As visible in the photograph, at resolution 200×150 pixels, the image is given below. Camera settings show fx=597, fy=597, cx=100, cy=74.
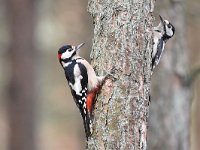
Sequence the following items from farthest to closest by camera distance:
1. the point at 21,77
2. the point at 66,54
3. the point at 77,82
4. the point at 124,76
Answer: the point at 21,77 → the point at 66,54 → the point at 77,82 → the point at 124,76

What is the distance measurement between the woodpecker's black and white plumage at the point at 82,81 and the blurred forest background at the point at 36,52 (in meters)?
2.21

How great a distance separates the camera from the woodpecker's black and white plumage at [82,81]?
16.3 feet

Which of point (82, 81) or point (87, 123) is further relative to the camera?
point (82, 81)

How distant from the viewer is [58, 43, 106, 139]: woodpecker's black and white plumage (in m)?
4.98

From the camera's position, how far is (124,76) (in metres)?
4.84

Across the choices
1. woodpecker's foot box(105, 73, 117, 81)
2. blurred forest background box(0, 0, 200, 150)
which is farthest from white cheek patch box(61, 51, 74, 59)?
blurred forest background box(0, 0, 200, 150)

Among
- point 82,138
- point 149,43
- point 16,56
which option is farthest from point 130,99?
point 82,138

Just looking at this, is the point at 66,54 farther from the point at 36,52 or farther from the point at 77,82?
the point at 36,52

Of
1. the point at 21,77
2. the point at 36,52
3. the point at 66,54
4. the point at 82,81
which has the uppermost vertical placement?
the point at 66,54

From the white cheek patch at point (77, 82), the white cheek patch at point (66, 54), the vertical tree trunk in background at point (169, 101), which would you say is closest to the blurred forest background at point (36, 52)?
the vertical tree trunk in background at point (169, 101)

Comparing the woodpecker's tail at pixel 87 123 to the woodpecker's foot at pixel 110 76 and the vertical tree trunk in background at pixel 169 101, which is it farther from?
the vertical tree trunk in background at pixel 169 101

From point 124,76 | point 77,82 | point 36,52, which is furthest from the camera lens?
point 36,52

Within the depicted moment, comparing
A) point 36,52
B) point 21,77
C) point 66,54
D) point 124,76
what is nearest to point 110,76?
point 124,76

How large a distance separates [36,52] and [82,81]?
582 cm
